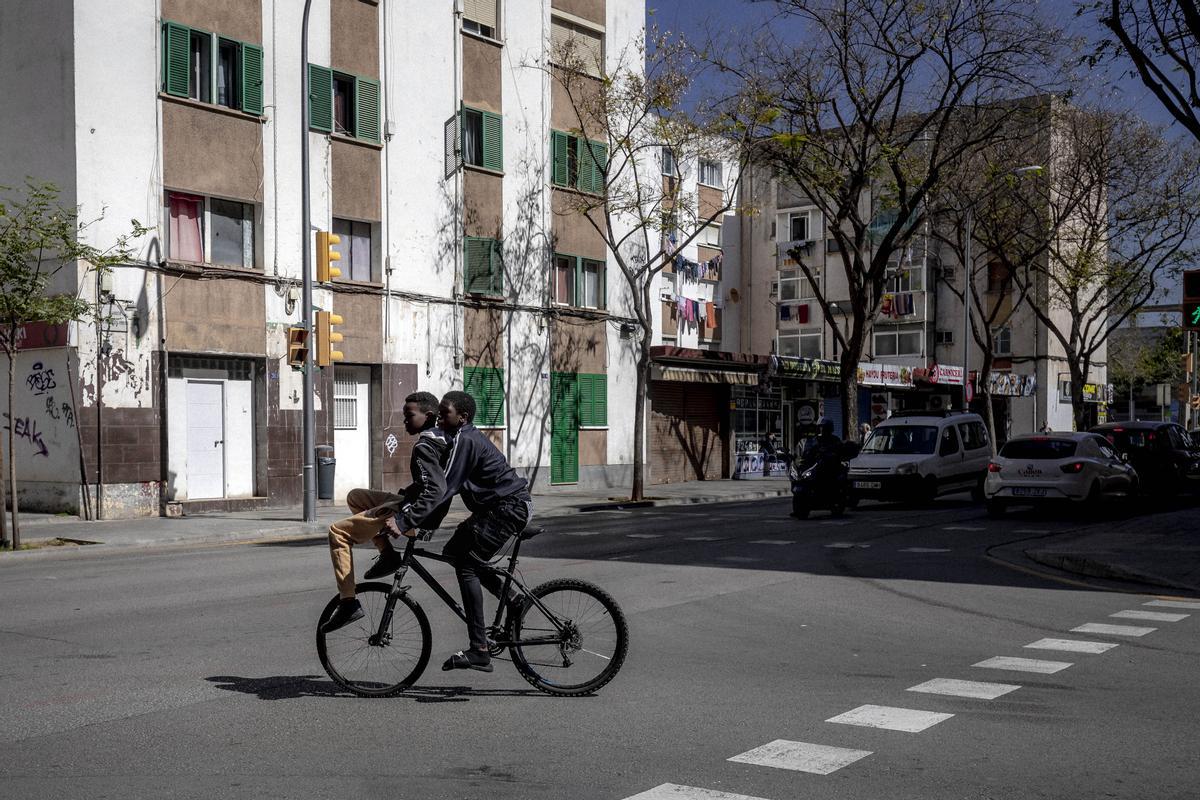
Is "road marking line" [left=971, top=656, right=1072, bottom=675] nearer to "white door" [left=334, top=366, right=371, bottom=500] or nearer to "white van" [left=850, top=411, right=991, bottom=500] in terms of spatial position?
"white van" [left=850, top=411, right=991, bottom=500]

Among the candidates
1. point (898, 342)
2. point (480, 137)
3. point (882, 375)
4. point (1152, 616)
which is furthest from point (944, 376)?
point (1152, 616)

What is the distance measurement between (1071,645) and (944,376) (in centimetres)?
4297

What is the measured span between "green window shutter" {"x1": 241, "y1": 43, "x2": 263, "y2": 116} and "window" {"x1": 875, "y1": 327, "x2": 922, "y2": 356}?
4049cm

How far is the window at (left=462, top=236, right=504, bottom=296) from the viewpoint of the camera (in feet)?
92.2

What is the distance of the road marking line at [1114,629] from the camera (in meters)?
9.47

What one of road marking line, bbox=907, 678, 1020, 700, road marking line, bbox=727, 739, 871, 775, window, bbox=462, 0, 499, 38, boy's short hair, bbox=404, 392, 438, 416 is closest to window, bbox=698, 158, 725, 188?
window, bbox=462, 0, 499, 38

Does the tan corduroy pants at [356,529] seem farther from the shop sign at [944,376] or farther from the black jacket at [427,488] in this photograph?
the shop sign at [944,376]

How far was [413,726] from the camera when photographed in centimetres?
631

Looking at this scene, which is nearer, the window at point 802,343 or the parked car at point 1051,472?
the parked car at point 1051,472

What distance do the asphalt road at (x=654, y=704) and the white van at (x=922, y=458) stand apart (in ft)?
37.4

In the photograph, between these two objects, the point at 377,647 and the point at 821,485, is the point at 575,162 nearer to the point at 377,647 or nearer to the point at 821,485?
the point at 821,485

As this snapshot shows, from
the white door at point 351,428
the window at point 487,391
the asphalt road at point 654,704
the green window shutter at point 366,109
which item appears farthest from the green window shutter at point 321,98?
the asphalt road at point 654,704

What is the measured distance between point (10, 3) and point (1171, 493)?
80.1 feet

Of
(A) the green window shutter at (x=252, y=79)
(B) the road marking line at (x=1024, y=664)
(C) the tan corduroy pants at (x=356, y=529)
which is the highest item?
(A) the green window shutter at (x=252, y=79)
